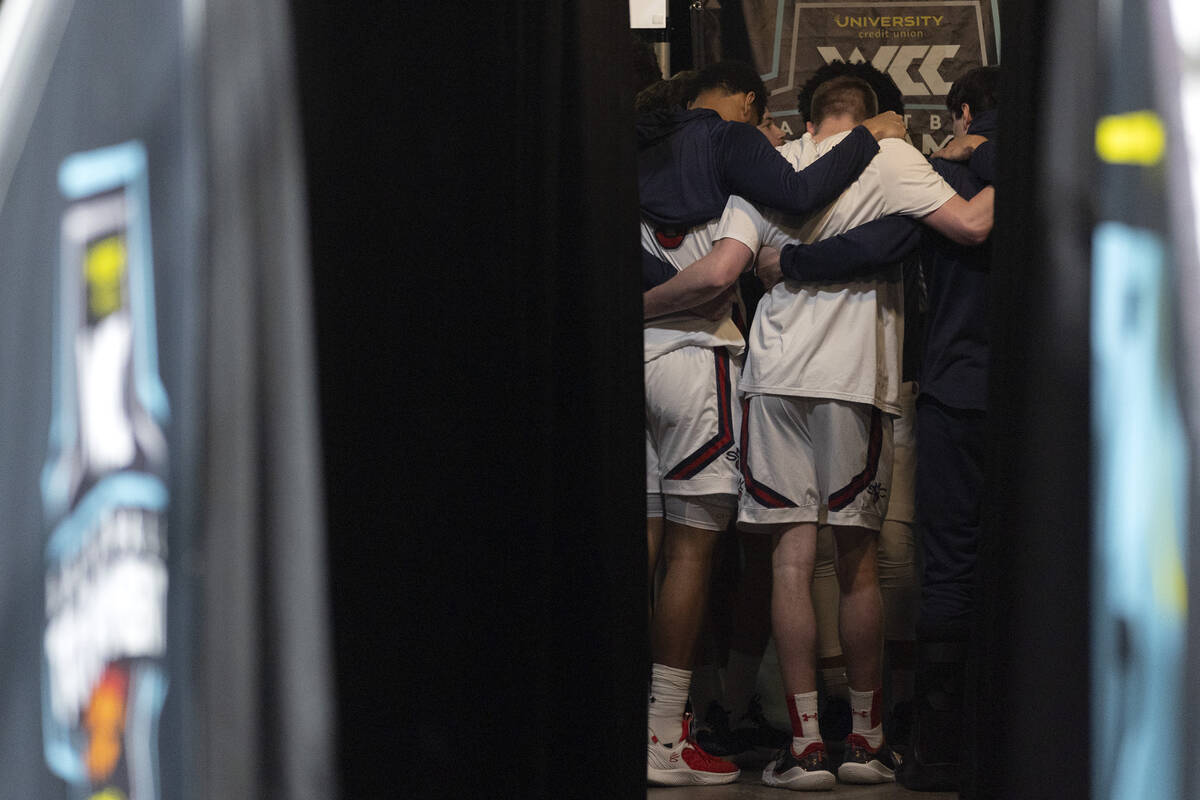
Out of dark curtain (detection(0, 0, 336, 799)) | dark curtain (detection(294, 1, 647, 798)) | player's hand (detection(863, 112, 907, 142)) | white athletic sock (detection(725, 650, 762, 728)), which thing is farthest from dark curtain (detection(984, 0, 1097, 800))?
white athletic sock (detection(725, 650, 762, 728))

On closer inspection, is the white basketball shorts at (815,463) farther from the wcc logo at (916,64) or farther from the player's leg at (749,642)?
the wcc logo at (916,64)

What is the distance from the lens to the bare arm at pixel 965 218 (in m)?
2.66

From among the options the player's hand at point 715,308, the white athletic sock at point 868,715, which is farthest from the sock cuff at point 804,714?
the player's hand at point 715,308

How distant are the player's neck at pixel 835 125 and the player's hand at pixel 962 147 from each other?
0.25m

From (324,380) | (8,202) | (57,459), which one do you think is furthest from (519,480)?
(8,202)

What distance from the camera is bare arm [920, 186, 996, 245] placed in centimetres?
266

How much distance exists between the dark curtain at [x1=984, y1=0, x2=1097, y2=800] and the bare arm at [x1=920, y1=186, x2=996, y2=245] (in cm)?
101

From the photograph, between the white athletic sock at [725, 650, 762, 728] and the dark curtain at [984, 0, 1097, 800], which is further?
the white athletic sock at [725, 650, 762, 728]

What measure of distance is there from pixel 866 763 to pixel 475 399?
1.50 m

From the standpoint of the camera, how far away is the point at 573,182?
6.26ft

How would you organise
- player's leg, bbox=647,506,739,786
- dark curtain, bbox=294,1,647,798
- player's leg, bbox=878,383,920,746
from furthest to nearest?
1. player's leg, bbox=878,383,920,746
2. player's leg, bbox=647,506,739,786
3. dark curtain, bbox=294,1,647,798

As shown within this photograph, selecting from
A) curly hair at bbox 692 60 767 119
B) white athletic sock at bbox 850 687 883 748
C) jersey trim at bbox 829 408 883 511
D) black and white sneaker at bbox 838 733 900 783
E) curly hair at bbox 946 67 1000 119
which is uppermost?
curly hair at bbox 692 60 767 119

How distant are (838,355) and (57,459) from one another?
1703 mm

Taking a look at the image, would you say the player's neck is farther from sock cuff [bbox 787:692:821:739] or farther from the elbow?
sock cuff [bbox 787:692:821:739]
